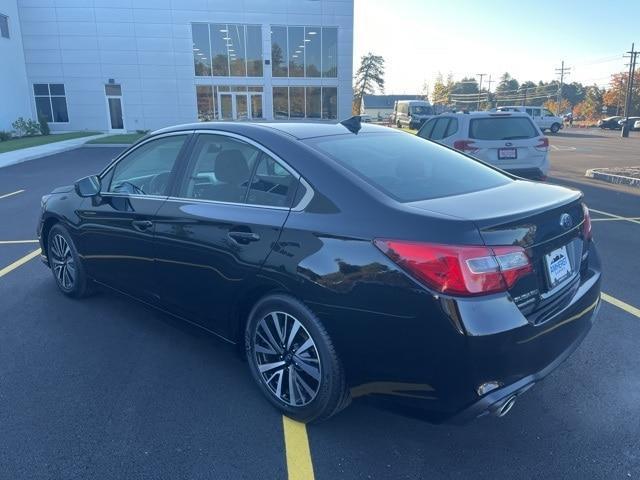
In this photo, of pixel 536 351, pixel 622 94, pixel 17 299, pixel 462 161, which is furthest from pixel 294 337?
pixel 622 94

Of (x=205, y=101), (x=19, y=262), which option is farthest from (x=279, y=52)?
(x=19, y=262)

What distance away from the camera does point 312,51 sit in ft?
115

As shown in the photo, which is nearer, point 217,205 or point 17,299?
point 217,205

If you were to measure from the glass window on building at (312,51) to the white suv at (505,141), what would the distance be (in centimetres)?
2707

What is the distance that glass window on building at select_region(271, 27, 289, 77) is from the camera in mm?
34625

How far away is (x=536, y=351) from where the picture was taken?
247 centimetres

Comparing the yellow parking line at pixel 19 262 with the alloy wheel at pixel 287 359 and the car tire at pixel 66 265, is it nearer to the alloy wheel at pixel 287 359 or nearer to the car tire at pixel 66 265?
the car tire at pixel 66 265

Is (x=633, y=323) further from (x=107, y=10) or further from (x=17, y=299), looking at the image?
(x=107, y=10)

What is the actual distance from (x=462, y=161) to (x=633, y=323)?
2082 mm

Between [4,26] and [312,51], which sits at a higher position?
[4,26]

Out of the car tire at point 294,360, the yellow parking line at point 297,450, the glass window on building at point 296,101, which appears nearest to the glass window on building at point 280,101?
the glass window on building at point 296,101

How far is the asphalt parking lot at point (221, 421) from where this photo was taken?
2.64m

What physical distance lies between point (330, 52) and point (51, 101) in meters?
19.3

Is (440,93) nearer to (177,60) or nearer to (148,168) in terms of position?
(177,60)
